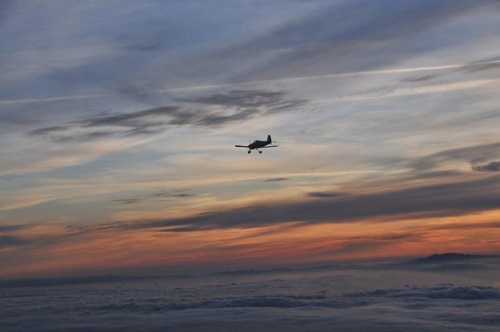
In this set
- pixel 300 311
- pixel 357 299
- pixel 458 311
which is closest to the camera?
pixel 458 311

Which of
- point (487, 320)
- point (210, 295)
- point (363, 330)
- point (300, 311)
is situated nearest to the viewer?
point (363, 330)

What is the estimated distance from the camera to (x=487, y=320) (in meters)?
94.4

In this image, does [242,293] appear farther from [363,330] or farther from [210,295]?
[363,330]

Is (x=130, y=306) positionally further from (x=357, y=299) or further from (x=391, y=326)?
(x=391, y=326)

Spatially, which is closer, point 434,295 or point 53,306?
point 434,295

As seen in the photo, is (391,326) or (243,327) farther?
(243,327)

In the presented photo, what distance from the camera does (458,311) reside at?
10781 centimetres

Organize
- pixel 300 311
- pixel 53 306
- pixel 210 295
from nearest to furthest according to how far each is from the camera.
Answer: pixel 300 311 < pixel 53 306 < pixel 210 295

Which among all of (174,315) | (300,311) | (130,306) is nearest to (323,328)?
(300,311)

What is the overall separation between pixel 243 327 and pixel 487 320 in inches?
1462

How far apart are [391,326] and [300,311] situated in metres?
28.8

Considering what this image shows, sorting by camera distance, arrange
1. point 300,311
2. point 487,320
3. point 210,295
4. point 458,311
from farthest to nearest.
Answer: point 210,295 → point 300,311 → point 458,311 → point 487,320

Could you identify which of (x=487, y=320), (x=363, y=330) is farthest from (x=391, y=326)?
(x=487, y=320)

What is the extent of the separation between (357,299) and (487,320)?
1624 inches
